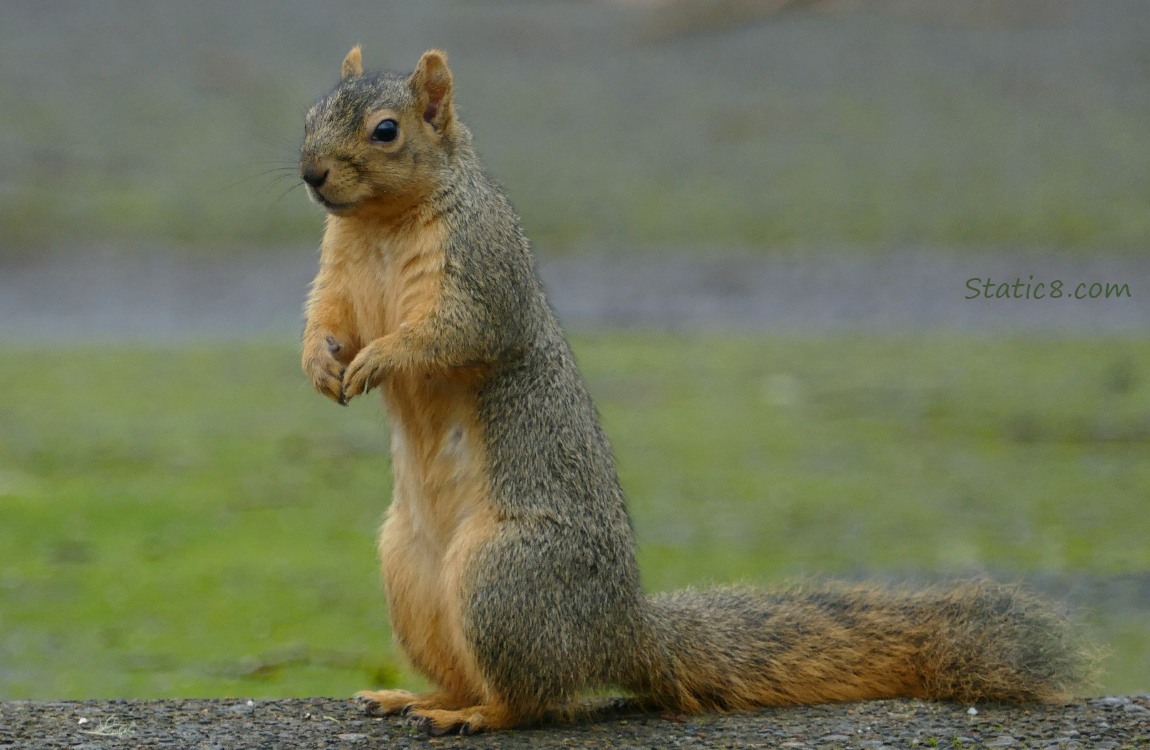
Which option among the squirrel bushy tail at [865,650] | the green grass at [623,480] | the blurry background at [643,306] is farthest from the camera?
the blurry background at [643,306]

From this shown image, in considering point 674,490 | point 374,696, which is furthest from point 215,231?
point 374,696

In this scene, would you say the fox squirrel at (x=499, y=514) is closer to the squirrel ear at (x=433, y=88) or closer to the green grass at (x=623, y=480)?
the squirrel ear at (x=433, y=88)

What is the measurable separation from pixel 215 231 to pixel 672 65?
14.1ft

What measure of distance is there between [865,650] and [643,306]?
307 inches

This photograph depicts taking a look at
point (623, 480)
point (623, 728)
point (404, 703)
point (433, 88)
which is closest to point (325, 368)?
point (433, 88)

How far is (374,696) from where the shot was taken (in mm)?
4379

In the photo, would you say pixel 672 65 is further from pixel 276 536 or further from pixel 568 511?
pixel 568 511

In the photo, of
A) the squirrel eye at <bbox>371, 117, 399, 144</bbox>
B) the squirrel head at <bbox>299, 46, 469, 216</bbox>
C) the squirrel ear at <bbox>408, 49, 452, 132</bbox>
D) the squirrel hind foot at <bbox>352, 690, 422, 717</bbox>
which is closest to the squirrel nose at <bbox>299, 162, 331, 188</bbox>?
the squirrel head at <bbox>299, 46, 469, 216</bbox>

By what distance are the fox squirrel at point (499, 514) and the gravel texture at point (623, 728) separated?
7cm

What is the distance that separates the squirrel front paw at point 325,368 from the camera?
425cm

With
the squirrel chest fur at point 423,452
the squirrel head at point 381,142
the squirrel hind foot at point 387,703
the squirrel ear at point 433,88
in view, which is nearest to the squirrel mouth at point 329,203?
the squirrel head at point 381,142

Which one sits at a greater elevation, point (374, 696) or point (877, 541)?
point (877, 541)

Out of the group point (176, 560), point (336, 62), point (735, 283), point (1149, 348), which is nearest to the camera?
point (176, 560)

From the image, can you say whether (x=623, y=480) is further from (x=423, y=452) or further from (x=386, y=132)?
(x=386, y=132)
